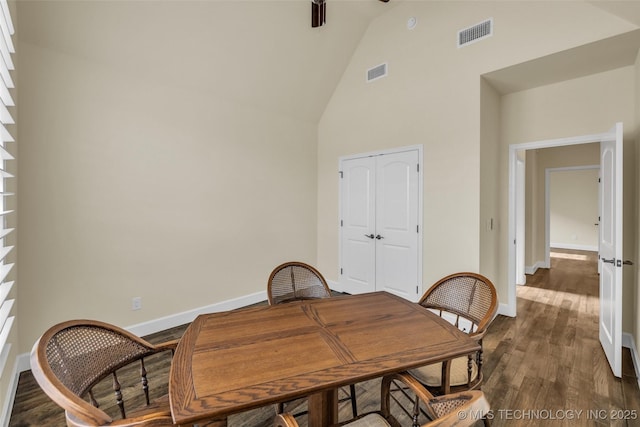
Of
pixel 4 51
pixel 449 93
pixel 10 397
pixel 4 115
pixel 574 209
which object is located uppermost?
pixel 449 93

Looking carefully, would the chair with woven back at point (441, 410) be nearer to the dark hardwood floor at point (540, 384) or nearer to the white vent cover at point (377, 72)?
the dark hardwood floor at point (540, 384)

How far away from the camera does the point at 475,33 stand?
3.05 m

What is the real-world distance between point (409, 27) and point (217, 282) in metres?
3.96

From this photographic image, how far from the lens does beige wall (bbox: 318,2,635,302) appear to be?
8.86ft

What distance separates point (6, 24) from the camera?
5.16 feet

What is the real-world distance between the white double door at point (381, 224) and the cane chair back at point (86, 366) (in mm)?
2914

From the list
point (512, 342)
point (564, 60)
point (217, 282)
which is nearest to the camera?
point (564, 60)

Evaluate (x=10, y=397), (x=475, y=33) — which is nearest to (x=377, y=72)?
(x=475, y=33)

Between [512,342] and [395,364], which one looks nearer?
[395,364]

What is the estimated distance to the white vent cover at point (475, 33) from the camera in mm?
2963

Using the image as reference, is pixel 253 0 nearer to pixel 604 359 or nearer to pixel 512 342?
pixel 512 342

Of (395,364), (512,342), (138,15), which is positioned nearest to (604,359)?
(512,342)

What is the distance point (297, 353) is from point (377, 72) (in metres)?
3.78

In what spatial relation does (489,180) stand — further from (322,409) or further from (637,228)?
(322,409)
